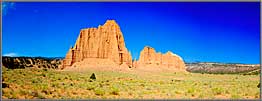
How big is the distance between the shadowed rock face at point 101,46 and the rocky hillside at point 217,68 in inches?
63.9

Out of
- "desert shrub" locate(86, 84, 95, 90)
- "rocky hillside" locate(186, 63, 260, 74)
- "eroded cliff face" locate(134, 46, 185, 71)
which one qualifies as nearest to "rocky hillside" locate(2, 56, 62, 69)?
"desert shrub" locate(86, 84, 95, 90)

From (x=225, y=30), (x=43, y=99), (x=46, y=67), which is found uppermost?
(x=225, y=30)

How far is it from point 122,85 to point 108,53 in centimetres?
107

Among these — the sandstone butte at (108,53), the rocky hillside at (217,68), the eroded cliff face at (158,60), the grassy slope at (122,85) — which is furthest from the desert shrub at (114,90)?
the rocky hillside at (217,68)

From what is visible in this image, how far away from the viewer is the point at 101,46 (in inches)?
504

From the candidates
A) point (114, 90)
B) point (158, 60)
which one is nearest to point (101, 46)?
point (114, 90)

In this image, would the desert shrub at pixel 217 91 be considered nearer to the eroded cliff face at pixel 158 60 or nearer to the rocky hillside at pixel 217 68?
the rocky hillside at pixel 217 68

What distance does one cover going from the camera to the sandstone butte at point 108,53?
12289mm

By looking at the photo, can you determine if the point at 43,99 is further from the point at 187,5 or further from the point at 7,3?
the point at 187,5

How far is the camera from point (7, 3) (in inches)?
451

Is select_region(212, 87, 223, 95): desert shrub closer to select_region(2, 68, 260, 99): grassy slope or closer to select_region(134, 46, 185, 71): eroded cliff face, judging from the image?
select_region(2, 68, 260, 99): grassy slope

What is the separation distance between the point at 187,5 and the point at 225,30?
1.23m

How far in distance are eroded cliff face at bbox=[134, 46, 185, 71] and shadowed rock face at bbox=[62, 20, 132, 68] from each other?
1.15 ft

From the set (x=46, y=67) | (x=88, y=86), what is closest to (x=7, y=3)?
(x=46, y=67)
